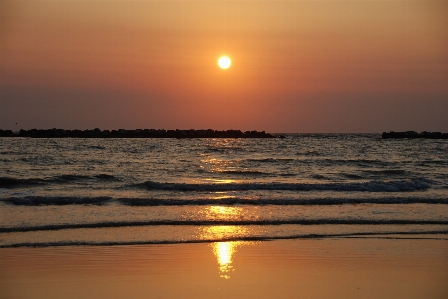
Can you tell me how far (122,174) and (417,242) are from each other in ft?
56.8

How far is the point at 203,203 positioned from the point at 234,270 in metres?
8.92

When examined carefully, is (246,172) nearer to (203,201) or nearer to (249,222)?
(203,201)

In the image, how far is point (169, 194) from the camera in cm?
2105

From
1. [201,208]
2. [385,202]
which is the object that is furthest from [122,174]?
[385,202]

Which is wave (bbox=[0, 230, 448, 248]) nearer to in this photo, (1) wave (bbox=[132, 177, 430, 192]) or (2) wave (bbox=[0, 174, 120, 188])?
(1) wave (bbox=[132, 177, 430, 192])

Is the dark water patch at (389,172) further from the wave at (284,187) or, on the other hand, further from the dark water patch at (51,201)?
the dark water patch at (51,201)

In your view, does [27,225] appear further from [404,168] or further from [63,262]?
[404,168]

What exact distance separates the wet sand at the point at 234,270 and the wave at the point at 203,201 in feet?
20.8

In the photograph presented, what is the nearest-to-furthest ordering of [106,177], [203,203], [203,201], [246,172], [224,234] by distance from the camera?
[224,234] → [203,203] → [203,201] → [106,177] → [246,172]

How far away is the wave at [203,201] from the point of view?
18250mm

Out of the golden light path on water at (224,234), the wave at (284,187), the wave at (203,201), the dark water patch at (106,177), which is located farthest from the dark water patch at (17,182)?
the golden light path on water at (224,234)

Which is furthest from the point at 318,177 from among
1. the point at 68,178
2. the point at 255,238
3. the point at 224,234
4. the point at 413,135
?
the point at 413,135

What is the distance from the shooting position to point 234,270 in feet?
32.7

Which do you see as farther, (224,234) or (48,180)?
(48,180)
